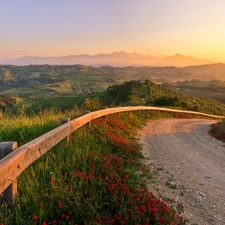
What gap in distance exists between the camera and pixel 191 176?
6.71 m

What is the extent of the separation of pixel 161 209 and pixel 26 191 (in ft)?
7.79

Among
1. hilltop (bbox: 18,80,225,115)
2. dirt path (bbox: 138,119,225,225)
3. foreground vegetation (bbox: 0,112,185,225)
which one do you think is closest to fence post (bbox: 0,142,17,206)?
foreground vegetation (bbox: 0,112,185,225)

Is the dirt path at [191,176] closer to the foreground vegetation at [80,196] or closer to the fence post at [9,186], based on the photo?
the foreground vegetation at [80,196]

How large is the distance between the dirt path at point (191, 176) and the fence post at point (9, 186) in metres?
3.15

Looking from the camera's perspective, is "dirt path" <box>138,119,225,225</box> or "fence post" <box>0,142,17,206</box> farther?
"dirt path" <box>138,119,225,225</box>

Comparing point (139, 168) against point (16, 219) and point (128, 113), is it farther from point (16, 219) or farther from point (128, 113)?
point (128, 113)

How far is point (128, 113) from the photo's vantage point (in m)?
16.3

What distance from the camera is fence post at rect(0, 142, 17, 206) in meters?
3.19

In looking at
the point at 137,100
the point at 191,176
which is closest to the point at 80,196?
the point at 191,176

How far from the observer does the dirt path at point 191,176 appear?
4863 mm

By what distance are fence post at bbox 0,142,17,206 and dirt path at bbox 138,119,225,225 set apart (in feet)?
10.3

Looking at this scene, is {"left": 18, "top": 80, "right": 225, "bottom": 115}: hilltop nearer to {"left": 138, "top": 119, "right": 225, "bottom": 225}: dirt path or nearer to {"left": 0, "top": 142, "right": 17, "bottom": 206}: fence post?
{"left": 138, "top": 119, "right": 225, "bottom": 225}: dirt path

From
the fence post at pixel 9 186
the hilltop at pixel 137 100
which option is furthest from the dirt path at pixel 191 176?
the hilltop at pixel 137 100

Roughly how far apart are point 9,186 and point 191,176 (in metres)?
5.11
